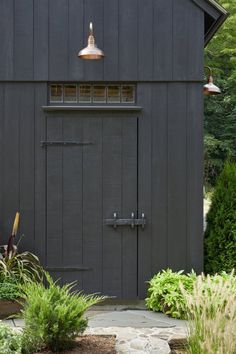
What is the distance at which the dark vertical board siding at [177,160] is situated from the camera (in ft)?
23.2

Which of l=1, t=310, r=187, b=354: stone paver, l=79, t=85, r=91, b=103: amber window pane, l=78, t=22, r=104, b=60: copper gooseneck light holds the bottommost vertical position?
l=1, t=310, r=187, b=354: stone paver

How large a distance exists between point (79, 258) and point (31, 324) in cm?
222

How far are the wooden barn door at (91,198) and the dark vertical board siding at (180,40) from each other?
2.60ft

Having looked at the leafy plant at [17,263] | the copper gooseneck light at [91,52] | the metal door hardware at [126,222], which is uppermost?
the copper gooseneck light at [91,52]

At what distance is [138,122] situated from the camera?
709cm

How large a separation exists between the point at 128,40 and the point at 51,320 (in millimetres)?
3593

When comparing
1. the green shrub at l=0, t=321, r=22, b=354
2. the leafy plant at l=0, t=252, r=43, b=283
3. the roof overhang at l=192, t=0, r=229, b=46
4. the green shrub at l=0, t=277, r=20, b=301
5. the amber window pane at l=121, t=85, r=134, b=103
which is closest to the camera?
the green shrub at l=0, t=321, r=22, b=354

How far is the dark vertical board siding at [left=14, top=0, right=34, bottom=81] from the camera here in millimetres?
6988

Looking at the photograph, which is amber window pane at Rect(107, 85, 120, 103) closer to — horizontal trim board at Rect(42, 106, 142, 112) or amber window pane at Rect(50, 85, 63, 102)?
horizontal trim board at Rect(42, 106, 142, 112)

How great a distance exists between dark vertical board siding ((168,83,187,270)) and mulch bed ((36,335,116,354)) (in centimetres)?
187

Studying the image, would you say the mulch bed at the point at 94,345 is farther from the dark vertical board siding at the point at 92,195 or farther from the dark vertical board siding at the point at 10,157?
the dark vertical board siding at the point at 10,157

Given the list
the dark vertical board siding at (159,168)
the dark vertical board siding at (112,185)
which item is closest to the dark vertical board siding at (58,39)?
the dark vertical board siding at (112,185)

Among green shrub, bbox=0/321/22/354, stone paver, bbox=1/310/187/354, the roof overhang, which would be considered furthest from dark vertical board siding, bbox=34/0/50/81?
green shrub, bbox=0/321/22/354

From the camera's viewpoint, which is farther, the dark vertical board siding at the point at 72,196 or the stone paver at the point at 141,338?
the dark vertical board siding at the point at 72,196
